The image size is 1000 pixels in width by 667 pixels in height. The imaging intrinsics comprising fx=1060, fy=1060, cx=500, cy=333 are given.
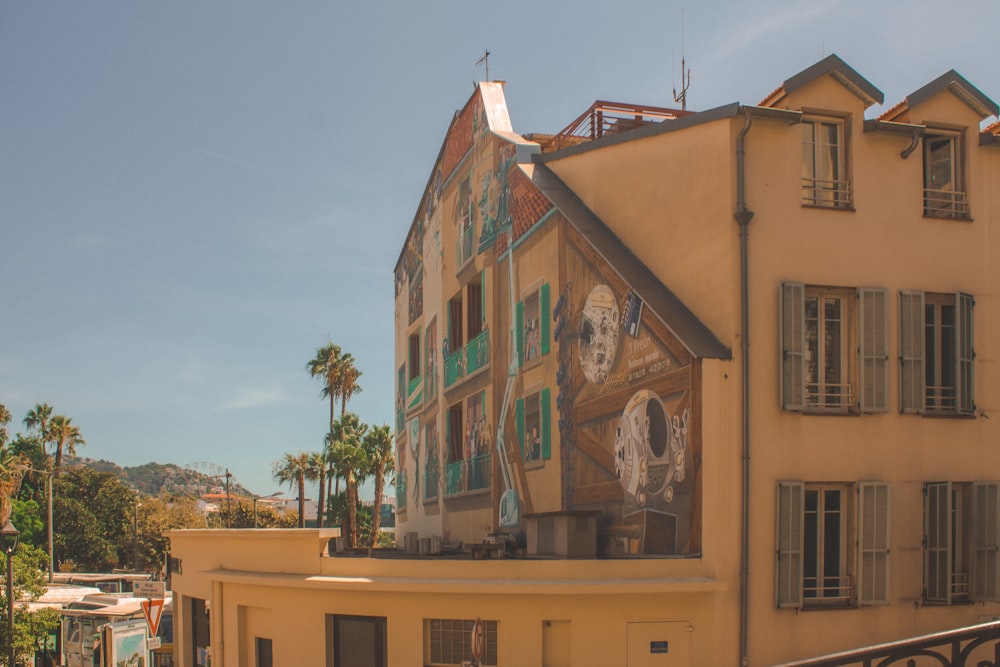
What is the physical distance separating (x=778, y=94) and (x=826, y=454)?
5.97 meters

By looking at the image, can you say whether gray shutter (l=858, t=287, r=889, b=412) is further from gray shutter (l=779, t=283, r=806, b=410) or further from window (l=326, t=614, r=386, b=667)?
window (l=326, t=614, r=386, b=667)

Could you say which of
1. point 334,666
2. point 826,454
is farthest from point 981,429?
point 334,666

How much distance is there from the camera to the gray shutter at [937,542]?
55.7ft

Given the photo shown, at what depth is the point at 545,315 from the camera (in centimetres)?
2364

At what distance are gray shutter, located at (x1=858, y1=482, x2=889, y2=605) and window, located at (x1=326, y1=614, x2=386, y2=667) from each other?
802 centimetres

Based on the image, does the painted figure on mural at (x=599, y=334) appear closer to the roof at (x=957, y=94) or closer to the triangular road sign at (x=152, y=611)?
the roof at (x=957, y=94)

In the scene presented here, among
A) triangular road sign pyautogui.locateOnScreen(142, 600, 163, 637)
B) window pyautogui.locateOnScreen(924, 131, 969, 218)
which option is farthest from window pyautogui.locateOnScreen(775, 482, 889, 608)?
triangular road sign pyautogui.locateOnScreen(142, 600, 163, 637)

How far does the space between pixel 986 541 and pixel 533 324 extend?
10.8 m

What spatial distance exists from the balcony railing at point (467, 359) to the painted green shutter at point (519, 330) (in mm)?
2569

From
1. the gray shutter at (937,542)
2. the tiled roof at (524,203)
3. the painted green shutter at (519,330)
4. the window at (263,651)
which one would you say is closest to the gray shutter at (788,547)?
the gray shutter at (937,542)

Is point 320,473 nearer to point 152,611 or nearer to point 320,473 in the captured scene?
point 320,473

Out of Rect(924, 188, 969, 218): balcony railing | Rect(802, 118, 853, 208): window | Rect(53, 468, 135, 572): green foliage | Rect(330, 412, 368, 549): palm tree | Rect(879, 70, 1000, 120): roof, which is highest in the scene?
Rect(879, 70, 1000, 120): roof

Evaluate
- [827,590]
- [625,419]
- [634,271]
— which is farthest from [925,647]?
[625,419]

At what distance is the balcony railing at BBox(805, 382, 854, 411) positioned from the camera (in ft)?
55.7
